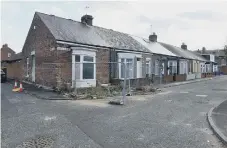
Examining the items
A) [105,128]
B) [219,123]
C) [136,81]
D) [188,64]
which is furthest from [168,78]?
[105,128]

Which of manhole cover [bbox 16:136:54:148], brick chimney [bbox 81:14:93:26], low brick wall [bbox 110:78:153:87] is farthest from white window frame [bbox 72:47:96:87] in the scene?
manhole cover [bbox 16:136:54:148]

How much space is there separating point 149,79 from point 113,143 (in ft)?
53.7

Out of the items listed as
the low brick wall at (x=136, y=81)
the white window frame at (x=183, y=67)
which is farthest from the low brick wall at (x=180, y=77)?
the low brick wall at (x=136, y=81)

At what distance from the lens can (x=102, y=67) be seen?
17.3 meters

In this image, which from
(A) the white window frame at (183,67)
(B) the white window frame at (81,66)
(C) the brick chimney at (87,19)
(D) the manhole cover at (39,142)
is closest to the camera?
(D) the manhole cover at (39,142)

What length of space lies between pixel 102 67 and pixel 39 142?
1239cm

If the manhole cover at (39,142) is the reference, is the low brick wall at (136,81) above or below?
above

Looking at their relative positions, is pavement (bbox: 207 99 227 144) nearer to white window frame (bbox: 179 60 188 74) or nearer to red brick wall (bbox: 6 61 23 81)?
red brick wall (bbox: 6 61 23 81)

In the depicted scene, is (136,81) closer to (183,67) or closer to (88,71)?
(88,71)

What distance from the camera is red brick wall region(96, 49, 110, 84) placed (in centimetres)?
1686

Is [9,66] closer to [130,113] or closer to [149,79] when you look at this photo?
[149,79]

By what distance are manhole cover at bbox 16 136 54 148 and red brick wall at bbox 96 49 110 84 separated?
37.3 ft

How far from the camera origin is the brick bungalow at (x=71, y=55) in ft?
48.3

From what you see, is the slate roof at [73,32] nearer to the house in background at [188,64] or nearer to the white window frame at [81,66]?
the white window frame at [81,66]
